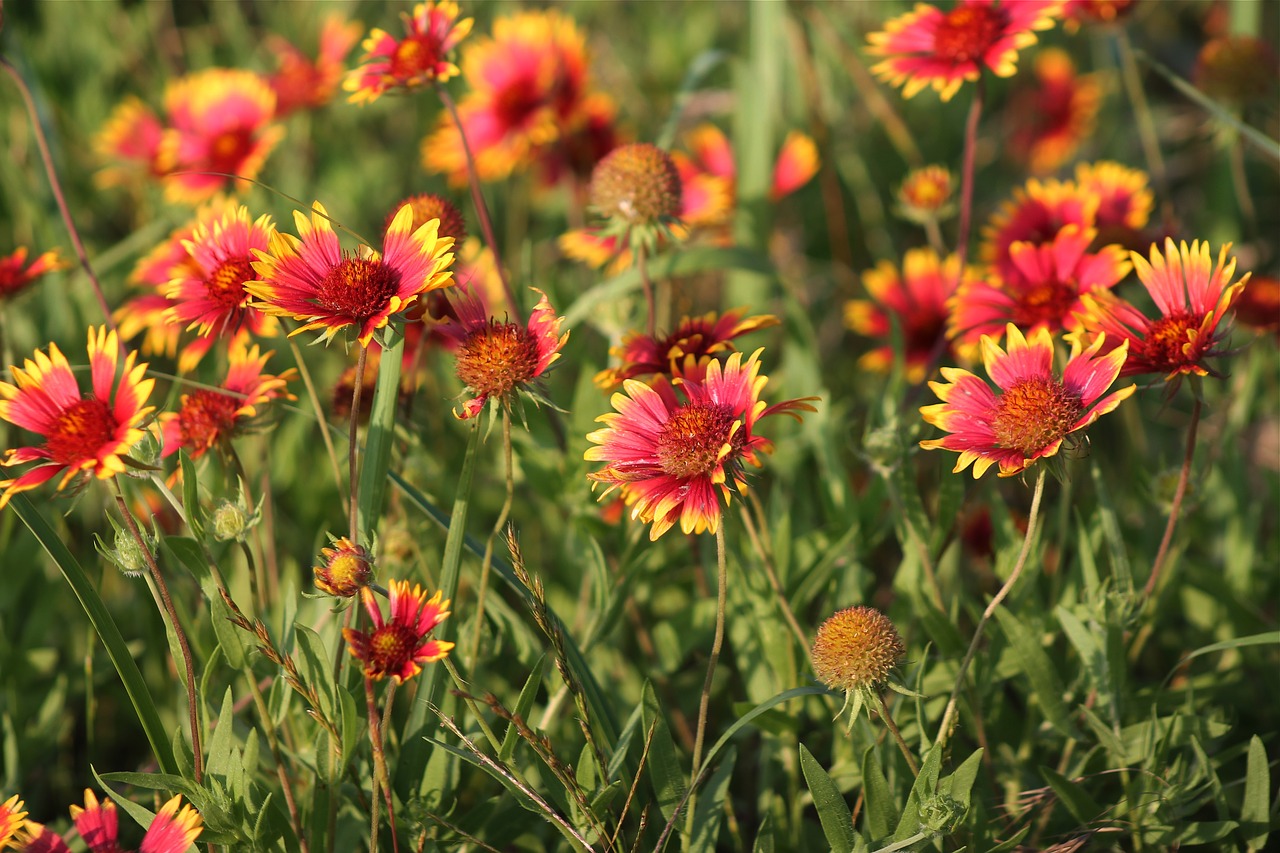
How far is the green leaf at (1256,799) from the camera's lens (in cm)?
122

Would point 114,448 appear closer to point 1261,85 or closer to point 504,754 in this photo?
point 504,754

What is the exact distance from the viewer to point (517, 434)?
1716mm

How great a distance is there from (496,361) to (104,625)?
0.56m

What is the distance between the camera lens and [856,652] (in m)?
1.11

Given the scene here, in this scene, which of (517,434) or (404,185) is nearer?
(517,434)

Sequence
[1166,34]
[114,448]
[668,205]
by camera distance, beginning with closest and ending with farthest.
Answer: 1. [114,448]
2. [668,205]
3. [1166,34]

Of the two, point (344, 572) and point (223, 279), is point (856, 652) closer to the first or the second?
point (344, 572)

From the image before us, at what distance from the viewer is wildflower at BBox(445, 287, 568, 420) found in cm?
115

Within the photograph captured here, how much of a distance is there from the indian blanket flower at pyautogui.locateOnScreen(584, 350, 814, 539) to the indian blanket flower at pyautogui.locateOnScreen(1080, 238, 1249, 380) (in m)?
0.41

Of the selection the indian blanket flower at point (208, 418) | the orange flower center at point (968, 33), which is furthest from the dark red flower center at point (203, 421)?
the orange flower center at point (968, 33)

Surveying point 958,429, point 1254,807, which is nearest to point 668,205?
point 958,429

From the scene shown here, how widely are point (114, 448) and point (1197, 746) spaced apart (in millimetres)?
1283

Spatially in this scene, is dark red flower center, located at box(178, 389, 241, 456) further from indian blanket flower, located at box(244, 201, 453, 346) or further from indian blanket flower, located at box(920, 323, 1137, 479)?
indian blanket flower, located at box(920, 323, 1137, 479)

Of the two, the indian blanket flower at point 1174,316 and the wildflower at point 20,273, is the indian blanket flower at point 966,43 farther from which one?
the wildflower at point 20,273
